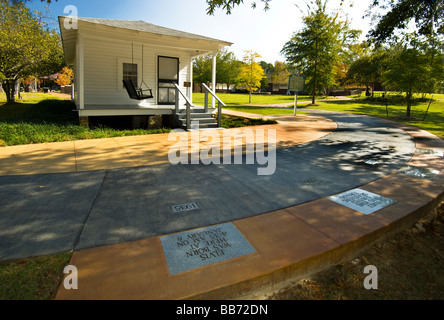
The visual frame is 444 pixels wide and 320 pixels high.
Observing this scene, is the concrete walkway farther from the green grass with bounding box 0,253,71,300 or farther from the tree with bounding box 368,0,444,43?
the tree with bounding box 368,0,444,43

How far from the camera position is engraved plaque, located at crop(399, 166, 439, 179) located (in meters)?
5.36

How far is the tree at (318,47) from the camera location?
22.6m

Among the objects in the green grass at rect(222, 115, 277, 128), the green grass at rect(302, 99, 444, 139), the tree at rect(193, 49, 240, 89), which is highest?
the tree at rect(193, 49, 240, 89)

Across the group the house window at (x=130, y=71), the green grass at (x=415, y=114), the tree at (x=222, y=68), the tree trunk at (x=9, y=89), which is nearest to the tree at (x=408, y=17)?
the green grass at (x=415, y=114)

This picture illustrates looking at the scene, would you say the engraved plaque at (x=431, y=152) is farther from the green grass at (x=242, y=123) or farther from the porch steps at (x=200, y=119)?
the porch steps at (x=200, y=119)

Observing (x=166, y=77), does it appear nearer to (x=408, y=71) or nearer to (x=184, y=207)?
(x=184, y=207)

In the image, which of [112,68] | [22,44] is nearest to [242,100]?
[22,44]

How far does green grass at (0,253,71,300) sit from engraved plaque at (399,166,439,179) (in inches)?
230

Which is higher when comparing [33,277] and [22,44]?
[22,44]

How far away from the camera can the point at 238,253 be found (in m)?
2.79

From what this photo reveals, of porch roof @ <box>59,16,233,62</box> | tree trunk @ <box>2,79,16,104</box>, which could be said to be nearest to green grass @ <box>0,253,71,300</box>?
porch roof @ <box>59,16,233,62</box>

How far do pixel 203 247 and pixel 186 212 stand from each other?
0.87 metres

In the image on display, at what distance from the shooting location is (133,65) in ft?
39.6
